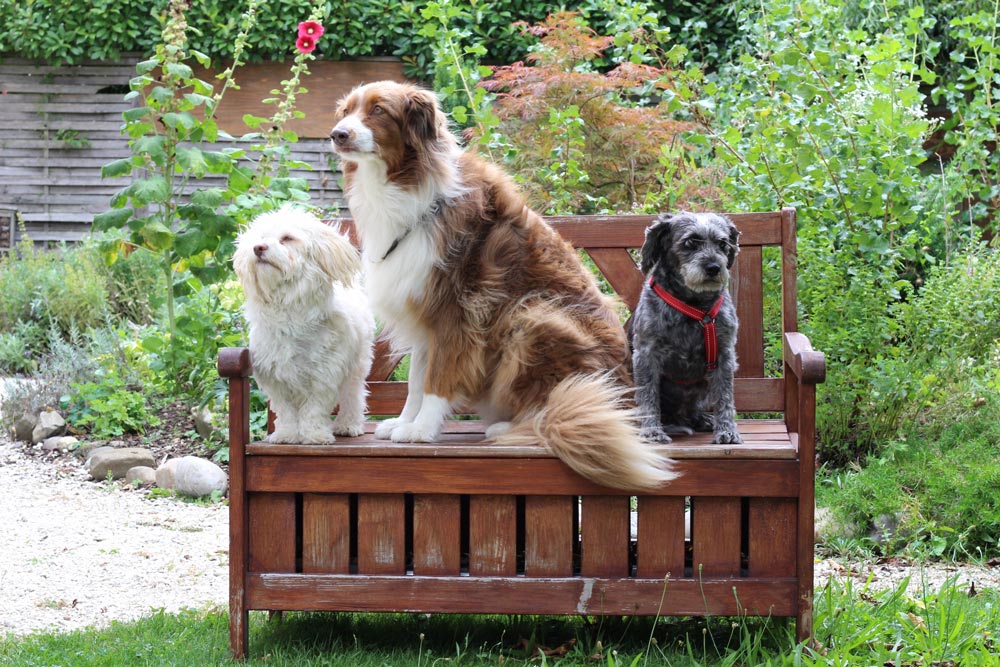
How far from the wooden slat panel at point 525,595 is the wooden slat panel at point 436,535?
0.13 ft

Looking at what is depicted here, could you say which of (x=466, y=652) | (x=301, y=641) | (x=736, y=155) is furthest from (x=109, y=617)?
(x=736, y=155)

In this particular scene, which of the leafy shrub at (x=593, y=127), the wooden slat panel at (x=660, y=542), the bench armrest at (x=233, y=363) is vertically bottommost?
the wooden slat panel at (x=660, y=542)

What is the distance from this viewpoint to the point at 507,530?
3064 mm

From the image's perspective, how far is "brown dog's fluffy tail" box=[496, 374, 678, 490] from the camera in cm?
289

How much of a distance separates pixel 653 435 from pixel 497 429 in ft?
1.67

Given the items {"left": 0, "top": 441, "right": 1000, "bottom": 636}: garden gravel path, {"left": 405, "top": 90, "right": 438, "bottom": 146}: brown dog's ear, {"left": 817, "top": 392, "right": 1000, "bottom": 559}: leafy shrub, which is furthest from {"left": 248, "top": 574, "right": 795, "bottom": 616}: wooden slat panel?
{"left": 817, "top": 392, "right": 1000, "bottom": 559}: leafy shrub

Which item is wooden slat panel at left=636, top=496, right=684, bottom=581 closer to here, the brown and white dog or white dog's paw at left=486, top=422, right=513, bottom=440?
the brown and white dog

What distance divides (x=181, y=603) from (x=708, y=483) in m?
2.17

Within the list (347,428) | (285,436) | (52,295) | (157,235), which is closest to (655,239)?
(347,428)

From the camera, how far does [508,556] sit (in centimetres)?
307

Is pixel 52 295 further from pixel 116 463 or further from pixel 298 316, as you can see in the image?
pixel 298 316

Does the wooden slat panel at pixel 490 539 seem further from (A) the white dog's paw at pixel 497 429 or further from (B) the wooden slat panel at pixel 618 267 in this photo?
(B) the wooden slat panel at pixel 618 267

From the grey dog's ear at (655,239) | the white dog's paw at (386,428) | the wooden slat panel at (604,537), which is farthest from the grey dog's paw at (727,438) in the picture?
the white dog's paw at (386,428)

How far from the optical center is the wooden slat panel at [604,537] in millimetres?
3035
